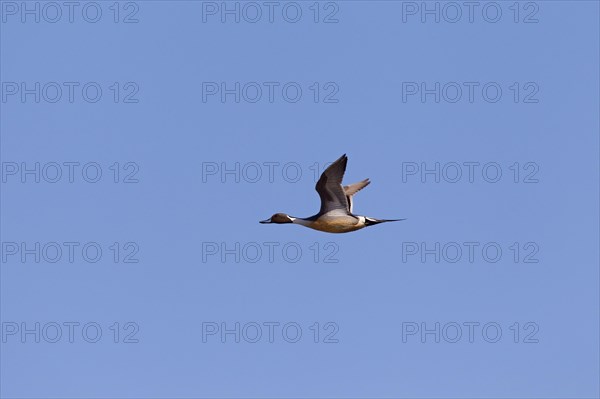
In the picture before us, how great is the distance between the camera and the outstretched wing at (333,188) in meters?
35.1

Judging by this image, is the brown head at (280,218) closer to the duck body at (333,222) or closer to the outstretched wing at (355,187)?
the duck body at (333,222)

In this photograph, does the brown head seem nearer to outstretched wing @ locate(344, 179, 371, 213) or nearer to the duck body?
the duck body

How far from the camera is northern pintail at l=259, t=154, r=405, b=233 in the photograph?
35.2 m

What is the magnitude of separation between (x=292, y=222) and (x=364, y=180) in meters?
3.73

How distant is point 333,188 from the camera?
117ft

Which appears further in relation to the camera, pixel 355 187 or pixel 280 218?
pixel 355 187

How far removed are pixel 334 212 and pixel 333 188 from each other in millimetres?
635

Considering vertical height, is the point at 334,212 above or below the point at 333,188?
below

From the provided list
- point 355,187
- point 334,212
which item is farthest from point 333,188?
point 355,187

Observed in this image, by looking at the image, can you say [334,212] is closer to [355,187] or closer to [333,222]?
[333,222]

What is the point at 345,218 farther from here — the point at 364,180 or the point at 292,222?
the point at 364,180

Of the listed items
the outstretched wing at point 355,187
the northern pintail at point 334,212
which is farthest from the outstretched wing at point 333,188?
the outstretched wing at point 355,187

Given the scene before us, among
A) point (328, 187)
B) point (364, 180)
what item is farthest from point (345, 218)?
point (364, 180)

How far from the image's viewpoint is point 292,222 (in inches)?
1436
